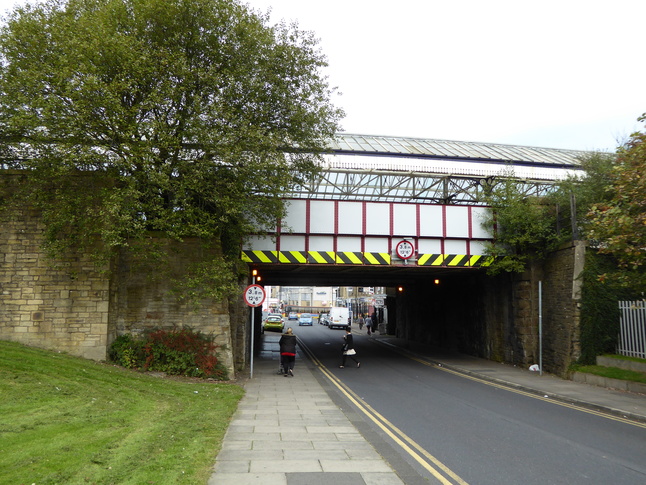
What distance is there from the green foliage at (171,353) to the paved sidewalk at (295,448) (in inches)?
124

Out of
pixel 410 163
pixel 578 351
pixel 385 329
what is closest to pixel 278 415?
pixel 578 351

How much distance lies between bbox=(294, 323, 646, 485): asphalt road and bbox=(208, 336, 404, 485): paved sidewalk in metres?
0.56

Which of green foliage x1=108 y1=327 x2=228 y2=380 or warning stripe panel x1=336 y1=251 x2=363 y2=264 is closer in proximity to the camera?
green foliage x1=108 y1=327 x2=228 y2=380

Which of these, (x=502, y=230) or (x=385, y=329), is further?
(x=385, y=329)

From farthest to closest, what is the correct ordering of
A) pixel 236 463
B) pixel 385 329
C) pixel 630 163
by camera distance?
pixel 385 329, pixel 630 163, pixel 236 463

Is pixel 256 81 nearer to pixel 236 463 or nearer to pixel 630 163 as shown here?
pixel 630 163

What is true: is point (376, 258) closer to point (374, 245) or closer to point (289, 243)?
point (374, 245)

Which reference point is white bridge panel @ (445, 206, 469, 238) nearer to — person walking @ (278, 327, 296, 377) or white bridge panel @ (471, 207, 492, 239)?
white bridge panel @ (471, 207, 492, 239)

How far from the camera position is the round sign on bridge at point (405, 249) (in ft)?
62.7

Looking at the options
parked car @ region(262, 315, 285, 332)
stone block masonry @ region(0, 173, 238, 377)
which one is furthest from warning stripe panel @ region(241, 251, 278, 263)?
parked car @ region(262, 315, 285, 332)

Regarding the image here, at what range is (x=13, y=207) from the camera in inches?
580

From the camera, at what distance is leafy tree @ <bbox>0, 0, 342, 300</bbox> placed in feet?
41.5

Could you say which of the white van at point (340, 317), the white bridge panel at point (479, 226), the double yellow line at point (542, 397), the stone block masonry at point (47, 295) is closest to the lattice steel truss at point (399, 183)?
the white bridge panel at point (479, 226)

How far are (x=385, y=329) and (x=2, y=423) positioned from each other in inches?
1646
